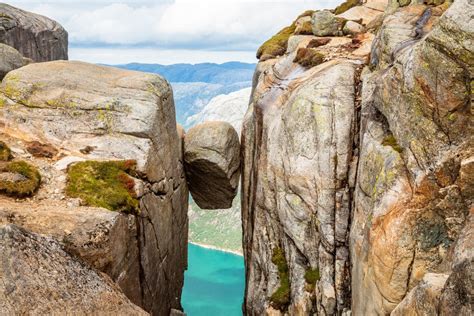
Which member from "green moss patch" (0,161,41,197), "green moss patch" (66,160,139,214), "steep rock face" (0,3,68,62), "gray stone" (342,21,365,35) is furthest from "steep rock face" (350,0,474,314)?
"steep rock face" (0,3,68,62)

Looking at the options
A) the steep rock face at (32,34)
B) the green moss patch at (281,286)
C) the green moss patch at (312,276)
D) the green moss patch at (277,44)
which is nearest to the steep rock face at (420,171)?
the green moss patch at (312,276)

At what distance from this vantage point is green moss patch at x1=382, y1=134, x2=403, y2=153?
17750 mm

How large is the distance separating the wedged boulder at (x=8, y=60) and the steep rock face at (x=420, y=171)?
96.2 feet

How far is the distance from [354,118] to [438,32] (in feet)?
27.0

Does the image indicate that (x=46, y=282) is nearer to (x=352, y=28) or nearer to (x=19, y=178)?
(x=19, y=178)

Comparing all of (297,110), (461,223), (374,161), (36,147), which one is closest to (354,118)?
(297,110)

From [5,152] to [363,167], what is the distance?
60.1 feet

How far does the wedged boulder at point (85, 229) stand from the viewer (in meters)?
16.8

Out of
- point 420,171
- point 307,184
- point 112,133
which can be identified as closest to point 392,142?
point 420,171

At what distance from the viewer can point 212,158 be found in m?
35.4

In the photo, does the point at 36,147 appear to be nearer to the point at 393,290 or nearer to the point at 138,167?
the point at 138,167

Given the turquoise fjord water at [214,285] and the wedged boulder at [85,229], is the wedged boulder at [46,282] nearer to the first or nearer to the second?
the wedged boulder at [85,229]

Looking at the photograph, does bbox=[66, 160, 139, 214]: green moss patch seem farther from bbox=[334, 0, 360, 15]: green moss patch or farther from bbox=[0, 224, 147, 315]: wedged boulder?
bbox=[334, 0, 360, 15]: green moss patch

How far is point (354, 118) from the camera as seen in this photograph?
2391 cm
